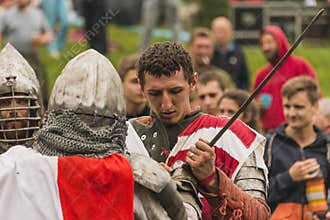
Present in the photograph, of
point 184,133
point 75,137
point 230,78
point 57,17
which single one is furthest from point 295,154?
point 57,17

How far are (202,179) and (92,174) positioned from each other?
0.60 meters

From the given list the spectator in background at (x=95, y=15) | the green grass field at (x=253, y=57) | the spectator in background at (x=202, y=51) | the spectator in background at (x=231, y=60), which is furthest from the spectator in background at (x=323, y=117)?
the spectator in background at (x=95, y=15)

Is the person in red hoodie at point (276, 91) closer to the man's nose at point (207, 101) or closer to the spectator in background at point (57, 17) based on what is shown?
the man's nose at point (207, 101)

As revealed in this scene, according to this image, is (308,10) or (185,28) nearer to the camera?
(308,10)

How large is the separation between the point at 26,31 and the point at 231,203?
28.5 feet

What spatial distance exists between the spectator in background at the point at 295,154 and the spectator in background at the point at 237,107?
270 mm

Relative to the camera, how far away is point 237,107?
857cm

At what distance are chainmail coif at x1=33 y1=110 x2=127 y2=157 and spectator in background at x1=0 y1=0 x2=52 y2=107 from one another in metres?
8.28

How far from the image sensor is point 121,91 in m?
5.14

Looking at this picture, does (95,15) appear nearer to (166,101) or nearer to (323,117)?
(323,117)

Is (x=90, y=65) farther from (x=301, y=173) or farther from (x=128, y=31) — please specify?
(x=128, y=31)

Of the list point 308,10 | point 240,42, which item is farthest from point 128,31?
point 308,10

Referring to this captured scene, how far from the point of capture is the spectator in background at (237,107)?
855cm

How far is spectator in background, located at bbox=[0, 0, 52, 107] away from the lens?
13625mm
